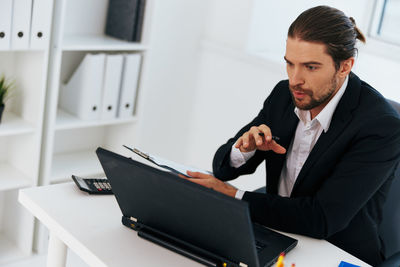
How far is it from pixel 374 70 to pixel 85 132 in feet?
5.06

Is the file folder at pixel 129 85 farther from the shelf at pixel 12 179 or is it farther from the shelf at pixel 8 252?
the shelf at pixel 8 252

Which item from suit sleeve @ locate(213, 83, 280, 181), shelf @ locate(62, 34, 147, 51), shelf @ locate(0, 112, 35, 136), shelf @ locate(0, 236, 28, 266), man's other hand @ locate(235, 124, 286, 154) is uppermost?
shelf @ locate(62, 34, 147, 51)

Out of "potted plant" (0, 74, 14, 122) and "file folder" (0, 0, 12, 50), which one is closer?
"file folder" (0, 0, 12, 50)

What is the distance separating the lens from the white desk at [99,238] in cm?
136

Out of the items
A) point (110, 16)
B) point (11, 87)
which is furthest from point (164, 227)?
point (110, 16)

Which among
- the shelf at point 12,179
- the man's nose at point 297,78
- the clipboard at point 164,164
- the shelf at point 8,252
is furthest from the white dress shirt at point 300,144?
the shelf at point 8,252

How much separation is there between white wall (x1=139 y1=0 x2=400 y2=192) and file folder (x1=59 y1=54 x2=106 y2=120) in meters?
0.39

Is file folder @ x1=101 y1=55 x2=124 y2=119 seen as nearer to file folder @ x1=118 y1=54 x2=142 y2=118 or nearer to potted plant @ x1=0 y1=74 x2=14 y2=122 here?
file folder @ x1=118 y1=54 x2=142 y2=118

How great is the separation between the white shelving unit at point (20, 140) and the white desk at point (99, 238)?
1025 mm

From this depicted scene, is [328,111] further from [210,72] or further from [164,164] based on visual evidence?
[210,72]

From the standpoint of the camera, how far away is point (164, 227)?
1.43 meters

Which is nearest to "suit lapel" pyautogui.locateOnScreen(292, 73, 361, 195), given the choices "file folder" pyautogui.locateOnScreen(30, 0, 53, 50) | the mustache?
the mustache

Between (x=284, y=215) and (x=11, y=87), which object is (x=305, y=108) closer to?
(x=284, y=215)

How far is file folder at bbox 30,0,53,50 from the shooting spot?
241 centimetres
